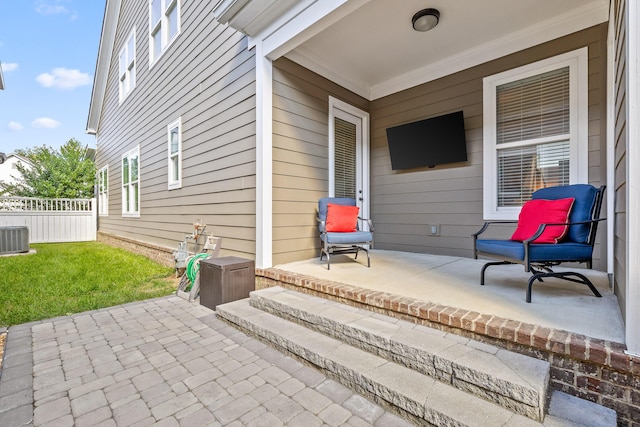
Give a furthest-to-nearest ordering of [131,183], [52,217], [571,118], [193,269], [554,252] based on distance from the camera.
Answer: [52,217], [131,183], [193,269], [571,118], [554,252]

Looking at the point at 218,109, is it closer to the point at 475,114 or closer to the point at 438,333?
the point at 475,114

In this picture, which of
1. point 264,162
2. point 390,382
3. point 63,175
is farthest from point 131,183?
point 390,382

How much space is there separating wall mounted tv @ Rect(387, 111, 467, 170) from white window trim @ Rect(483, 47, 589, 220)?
323 mm

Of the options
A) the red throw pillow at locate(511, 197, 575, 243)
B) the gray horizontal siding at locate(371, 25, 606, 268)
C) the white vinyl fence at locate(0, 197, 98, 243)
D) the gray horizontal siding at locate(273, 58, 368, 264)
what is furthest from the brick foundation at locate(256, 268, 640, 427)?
the white vinyl fence at locate(0, 197, 98, 243)

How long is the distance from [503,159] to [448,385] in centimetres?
314

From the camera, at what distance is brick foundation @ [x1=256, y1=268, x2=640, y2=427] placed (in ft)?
4.36

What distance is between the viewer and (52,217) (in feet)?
33.1

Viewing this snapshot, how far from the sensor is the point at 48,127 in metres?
50.2

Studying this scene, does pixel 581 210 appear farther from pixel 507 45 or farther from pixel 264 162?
pixel 264 162

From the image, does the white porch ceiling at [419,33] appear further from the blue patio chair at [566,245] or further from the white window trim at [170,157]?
the white window trim at [170,157]

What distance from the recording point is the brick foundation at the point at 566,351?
1.33m

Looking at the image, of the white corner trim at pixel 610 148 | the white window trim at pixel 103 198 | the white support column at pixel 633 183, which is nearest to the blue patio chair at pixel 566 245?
the white corner trim at pixel 610 148

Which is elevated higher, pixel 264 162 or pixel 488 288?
pixel 264 162

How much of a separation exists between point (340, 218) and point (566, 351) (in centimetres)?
265
